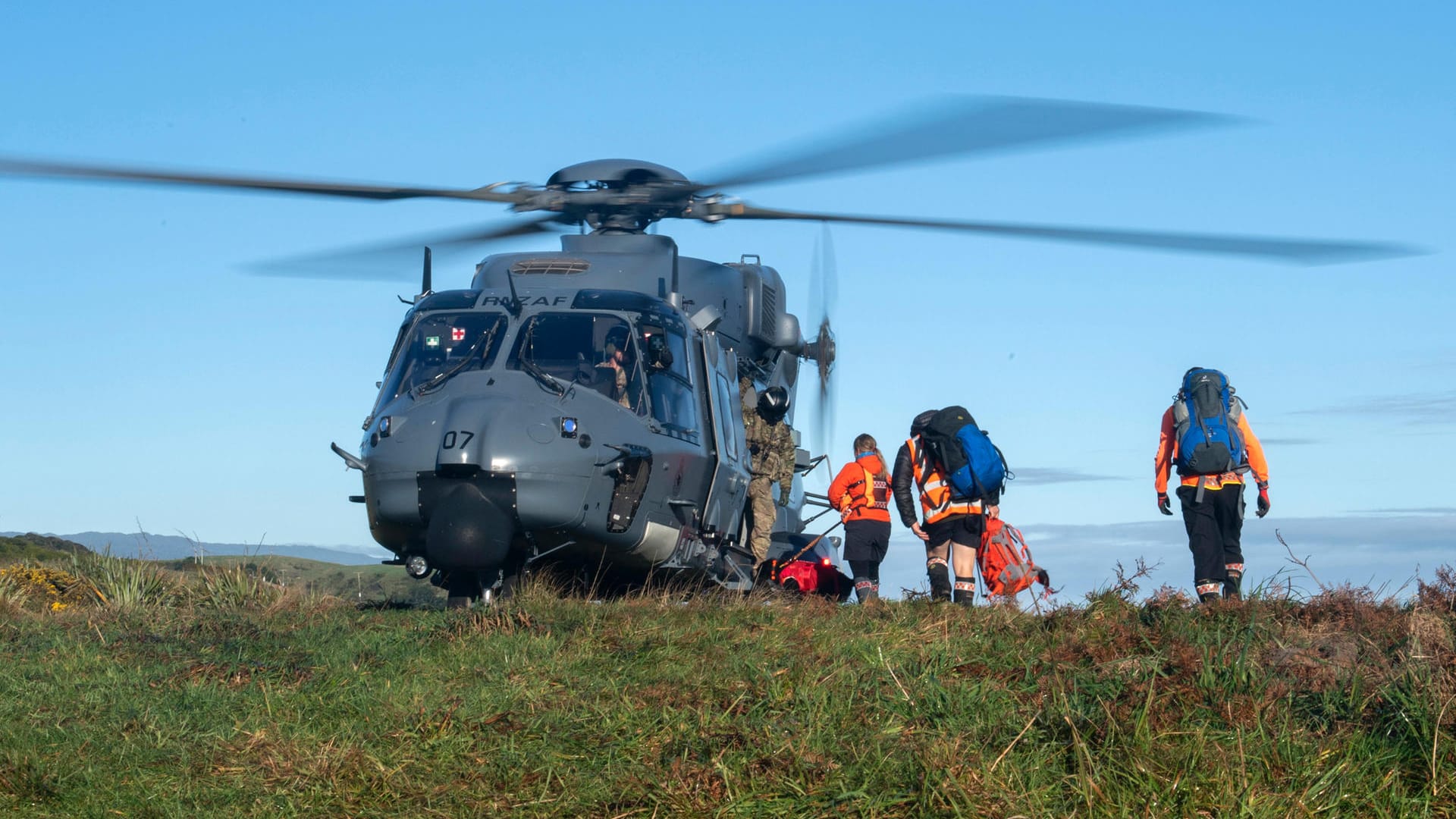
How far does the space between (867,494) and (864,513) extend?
0.56 ft

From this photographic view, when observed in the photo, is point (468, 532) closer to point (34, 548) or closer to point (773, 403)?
point (773, 403)

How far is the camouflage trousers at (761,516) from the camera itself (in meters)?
13.4

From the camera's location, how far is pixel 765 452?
45.7 ft

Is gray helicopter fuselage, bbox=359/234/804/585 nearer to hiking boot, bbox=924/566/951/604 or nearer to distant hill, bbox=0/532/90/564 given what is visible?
hiking boot, bbox=924/566/951/604

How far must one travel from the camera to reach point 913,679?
18.4 ft

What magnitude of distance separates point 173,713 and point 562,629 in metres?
2.03

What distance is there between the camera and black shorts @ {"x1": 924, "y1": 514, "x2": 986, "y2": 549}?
10773mm

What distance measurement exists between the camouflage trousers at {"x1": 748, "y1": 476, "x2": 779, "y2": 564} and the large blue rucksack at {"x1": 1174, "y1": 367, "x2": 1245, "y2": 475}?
4.26 meters

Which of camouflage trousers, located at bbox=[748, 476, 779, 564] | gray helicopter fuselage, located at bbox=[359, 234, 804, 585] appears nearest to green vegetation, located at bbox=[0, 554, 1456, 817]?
gray helicopter fuselage, located at bbox=[359, 234, 804, 585]

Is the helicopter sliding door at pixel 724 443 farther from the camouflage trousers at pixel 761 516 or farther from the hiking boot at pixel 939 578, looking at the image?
the hiking boot at pixel 939 578

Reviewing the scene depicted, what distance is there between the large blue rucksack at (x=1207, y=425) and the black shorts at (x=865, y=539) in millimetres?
2818

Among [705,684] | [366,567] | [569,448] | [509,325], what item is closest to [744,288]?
[509,325]

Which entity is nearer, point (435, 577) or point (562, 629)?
point (562, 629)

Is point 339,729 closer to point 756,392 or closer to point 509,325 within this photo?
point 509,325
